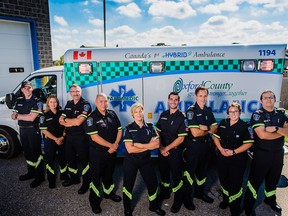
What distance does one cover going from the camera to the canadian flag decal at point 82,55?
13.3ft

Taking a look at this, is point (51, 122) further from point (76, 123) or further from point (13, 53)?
point (13, 53)

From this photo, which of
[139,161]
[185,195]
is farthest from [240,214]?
[139,161]

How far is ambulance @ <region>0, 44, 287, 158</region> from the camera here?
12.5ft

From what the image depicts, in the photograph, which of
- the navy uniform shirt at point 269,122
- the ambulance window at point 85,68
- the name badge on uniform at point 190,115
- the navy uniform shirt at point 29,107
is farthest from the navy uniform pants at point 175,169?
the navy uniform shirt at point 29,107

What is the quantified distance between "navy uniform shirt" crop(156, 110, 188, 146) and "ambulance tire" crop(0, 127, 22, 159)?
11.3 feet

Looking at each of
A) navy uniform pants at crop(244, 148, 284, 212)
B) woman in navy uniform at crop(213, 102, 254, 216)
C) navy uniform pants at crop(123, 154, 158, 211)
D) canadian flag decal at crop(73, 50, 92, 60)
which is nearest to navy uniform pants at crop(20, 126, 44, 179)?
canadian flag decal at crop(73, 50, 92, 60)

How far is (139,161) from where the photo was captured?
289 cm

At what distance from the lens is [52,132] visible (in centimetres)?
370

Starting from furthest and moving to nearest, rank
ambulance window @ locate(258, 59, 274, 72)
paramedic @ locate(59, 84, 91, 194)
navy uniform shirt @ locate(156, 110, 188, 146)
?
1. ambulance window @ locate(258, 59, 274, 72)
2. paramedic @ locate(59, 84, 91, 194)
3. navy uniform shirt @ locate(156, 110, 188, 146)

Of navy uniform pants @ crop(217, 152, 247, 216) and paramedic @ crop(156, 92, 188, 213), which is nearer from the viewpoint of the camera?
navy uniform pants @ crop(217, 152, 247, 216)

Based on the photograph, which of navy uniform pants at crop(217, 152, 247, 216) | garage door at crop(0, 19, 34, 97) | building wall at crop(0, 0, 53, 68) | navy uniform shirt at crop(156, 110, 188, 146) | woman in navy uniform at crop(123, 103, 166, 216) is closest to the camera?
woman in navy uniform at crop(123, 103, 166, 216)

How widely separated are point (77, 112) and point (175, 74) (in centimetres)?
175

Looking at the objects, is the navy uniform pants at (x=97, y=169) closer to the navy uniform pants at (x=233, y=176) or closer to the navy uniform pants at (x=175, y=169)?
the navy uniform pants at (x=175, y=169)

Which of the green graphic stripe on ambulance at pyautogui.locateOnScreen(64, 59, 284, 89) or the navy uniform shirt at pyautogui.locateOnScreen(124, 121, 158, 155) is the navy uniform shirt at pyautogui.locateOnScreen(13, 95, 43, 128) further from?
the navy uniform shirt at pyautogui.locateOnScreen(124, 121, 158, 155)
